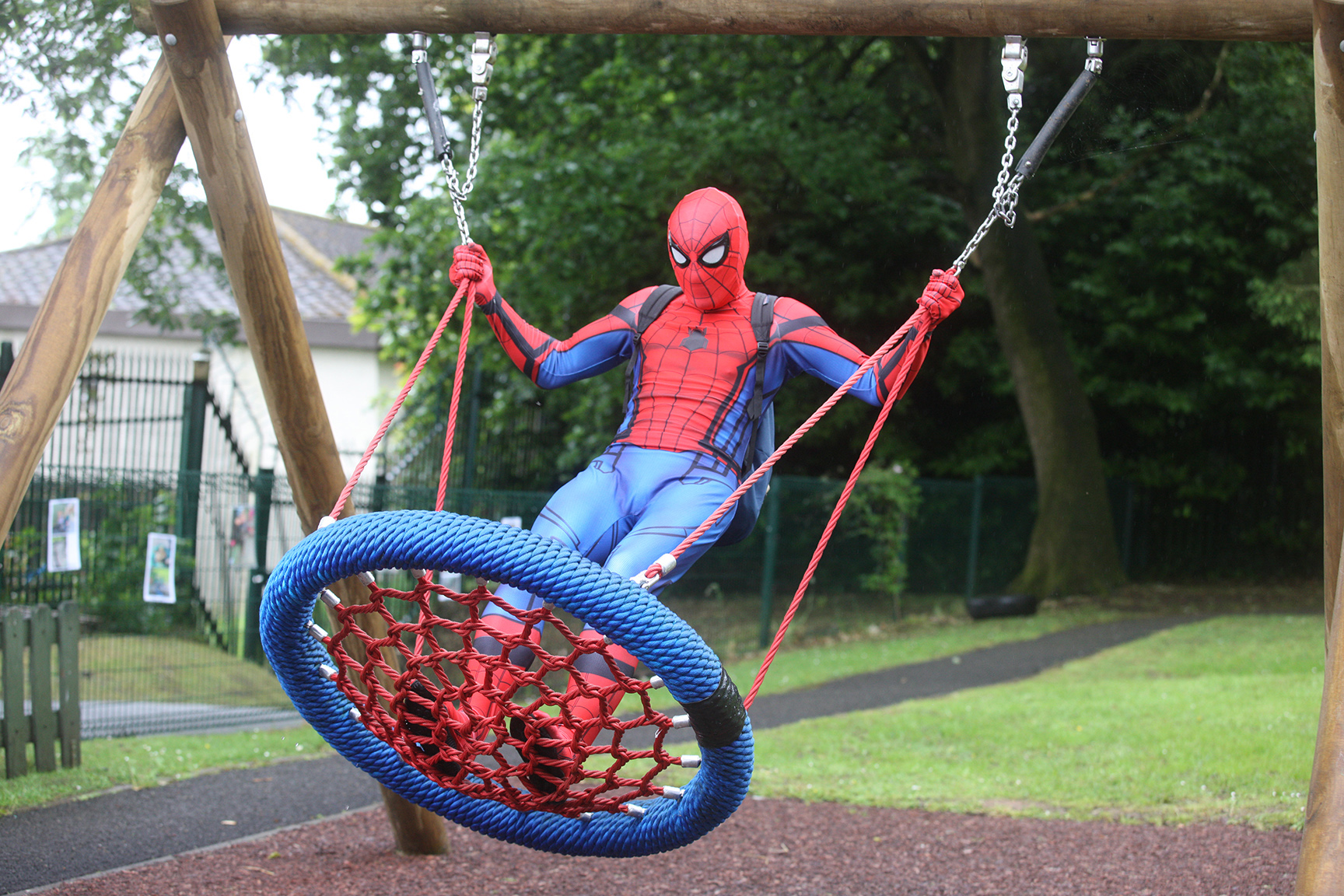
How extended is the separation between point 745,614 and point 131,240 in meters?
8.69

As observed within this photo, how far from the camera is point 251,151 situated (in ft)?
11.4

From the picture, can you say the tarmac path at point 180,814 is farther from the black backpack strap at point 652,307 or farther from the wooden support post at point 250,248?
the black backpack strap at point 652,307

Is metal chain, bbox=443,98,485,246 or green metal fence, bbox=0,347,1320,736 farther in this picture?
green metal fence, bbox=0,347,1320,736

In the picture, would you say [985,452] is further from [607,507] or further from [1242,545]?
[607,507]

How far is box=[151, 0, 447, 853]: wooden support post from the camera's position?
3332mm

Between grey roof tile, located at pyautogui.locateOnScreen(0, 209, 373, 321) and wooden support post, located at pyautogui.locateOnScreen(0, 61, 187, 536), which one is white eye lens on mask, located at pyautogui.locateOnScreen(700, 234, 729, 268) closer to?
wooden support post, located at pyautogui.locateOnScreen(0, 61, 187, 536)

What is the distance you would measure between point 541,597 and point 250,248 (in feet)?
5.63

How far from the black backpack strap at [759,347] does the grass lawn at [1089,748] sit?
272 cm

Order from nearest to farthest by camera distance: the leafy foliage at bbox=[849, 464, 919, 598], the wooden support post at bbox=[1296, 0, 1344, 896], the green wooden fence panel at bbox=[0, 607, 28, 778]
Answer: the wooden support post at bbox=[1296, 0, 1344, 896] → the green wooden fence panel at bbox=[0, 607, 28, 778] → the leafy foliage at bbox=[849, 464, 919, 598]

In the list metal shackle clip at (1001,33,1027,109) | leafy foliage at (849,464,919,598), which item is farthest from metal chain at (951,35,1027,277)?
leafy foliage at (849,464,919,598)

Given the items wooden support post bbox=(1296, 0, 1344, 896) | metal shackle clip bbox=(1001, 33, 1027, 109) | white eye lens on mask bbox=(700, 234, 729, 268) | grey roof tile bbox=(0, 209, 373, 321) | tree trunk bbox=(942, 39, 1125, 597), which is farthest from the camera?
grey roof tile bbox=(0, 209, 373, 321)

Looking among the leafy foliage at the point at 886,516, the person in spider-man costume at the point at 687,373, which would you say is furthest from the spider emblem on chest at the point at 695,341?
the leafy foliage at the point at 886,516

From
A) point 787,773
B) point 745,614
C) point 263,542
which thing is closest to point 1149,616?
point 745,614

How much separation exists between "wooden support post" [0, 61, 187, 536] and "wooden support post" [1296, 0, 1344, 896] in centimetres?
315
